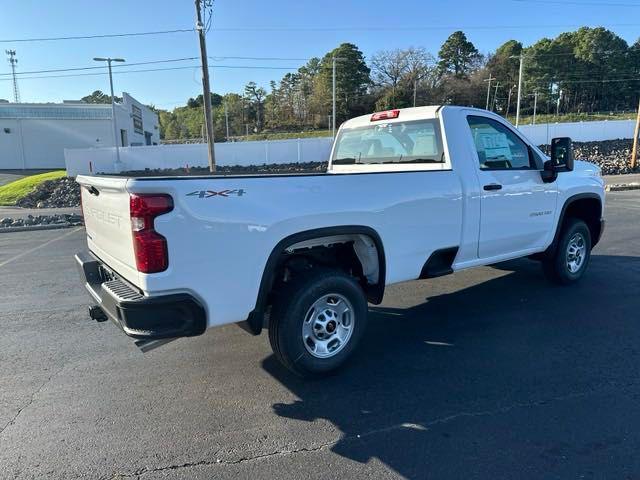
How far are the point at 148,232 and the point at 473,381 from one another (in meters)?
2.64

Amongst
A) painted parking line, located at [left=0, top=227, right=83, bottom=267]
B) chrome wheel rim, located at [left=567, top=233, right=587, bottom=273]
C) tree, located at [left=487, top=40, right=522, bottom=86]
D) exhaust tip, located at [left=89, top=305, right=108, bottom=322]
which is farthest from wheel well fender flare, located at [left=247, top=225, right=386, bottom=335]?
tree, located at [left=487, top=40, right=522, bottom=86]

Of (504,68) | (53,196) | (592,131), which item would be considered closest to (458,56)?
(504,68)

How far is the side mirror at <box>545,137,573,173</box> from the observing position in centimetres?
507

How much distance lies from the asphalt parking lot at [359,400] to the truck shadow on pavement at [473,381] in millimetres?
14

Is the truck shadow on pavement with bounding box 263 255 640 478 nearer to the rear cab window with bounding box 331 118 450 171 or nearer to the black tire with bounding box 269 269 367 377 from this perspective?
the black tire with bounding box 269 269 367 377

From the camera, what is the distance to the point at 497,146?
4875mm

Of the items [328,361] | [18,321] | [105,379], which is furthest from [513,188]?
[18,321]

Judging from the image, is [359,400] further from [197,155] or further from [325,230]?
[197,155]

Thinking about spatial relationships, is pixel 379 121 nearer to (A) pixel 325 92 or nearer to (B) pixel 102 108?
(B) pixel 102 108

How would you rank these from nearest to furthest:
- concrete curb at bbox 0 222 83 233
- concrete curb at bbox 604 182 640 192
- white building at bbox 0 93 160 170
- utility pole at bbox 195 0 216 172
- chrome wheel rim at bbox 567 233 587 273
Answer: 1. chrome wheel rim at bbox 567 233 587 273
2. concrete curb at bbox 0 222 83 233
3. concrete curb at bbox 604 182 640 192
4. utility pole at bbox 195 0 216 172
5. white building at bbox 0 93 160 170

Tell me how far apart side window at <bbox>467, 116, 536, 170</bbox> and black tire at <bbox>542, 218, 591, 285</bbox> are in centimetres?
117

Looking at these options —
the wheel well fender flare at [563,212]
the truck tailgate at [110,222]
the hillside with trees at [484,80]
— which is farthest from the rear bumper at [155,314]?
the hillside with trees at [484,80]

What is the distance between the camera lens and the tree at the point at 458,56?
338 feet

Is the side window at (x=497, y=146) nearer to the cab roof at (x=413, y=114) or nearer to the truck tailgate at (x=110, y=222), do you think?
the cab roof at (x=413, y=114)
